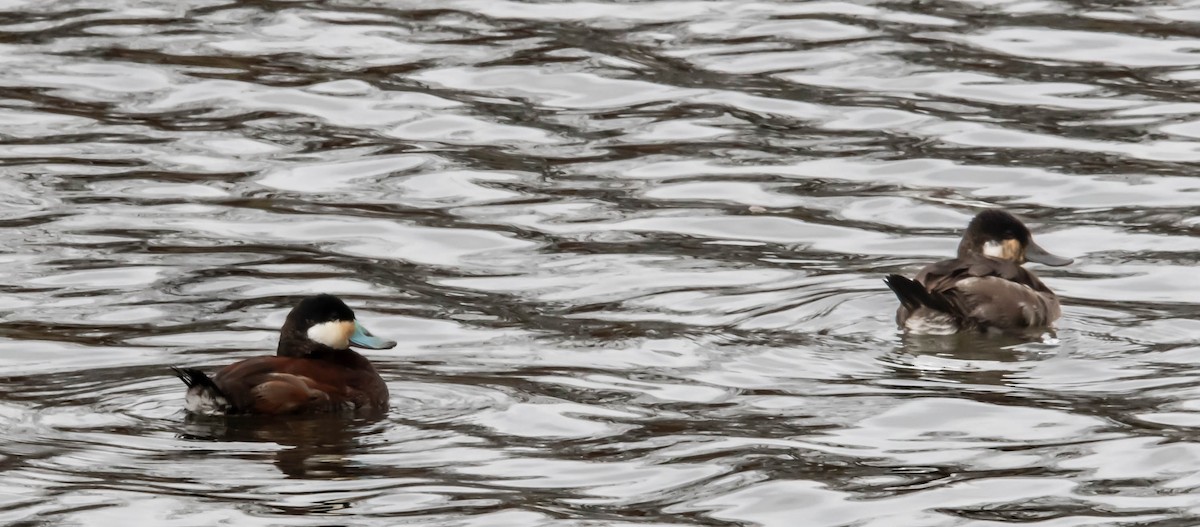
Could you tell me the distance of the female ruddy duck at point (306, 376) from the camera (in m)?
7.86

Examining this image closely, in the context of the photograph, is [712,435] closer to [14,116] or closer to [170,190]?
[170,190]

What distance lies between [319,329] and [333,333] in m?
0.06

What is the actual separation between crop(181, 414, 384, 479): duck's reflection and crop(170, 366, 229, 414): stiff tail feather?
1.6 inches

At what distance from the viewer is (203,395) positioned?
25.5 ft

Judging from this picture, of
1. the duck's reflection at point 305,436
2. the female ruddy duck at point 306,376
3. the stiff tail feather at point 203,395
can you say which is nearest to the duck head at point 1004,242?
the female ruddy duck at point 306,376

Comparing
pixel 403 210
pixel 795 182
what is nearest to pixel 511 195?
pixel 403 210

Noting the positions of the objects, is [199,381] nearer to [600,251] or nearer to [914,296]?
[914,296]

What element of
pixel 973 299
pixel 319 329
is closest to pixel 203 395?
pixel 319 329

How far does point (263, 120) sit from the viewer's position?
13.6m

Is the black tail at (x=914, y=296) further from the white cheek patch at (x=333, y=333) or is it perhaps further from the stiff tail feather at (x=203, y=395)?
the stiff tail feather at (x=203, y=395)

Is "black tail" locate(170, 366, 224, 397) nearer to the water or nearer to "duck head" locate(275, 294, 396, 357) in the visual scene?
the water

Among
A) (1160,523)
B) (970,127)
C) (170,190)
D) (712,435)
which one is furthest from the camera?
(970,127)

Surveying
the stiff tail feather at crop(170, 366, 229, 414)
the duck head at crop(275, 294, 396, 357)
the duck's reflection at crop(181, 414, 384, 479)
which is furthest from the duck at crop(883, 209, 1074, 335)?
the stiff tail feather at crop(170, 366, 229, 414)

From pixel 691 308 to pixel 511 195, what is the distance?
8.02 ft
